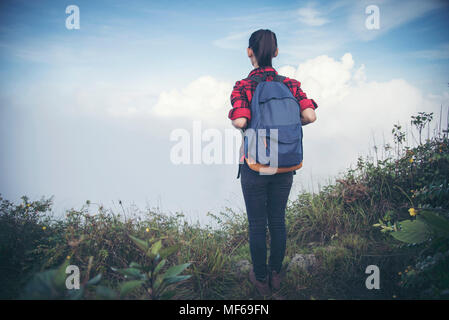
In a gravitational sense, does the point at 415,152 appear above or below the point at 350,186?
above

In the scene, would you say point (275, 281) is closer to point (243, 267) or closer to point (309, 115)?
point (243, 267)

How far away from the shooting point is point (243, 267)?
286 cm

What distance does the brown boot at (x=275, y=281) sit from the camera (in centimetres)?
238

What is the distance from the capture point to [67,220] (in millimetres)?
3232

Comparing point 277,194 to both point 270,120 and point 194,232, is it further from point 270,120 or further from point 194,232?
point 194,232

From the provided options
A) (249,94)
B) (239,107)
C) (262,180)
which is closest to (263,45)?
(249,94)

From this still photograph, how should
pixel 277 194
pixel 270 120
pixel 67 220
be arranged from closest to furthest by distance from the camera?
pixel 270 120, pixel 277 194, pixel 67 220

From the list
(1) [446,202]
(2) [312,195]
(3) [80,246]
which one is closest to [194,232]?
(3) [80,246]

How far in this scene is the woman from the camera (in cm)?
208

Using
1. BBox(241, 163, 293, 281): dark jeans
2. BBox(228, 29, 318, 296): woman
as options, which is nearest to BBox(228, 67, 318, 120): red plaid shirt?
BBox(228, 29, 318, 296): woman

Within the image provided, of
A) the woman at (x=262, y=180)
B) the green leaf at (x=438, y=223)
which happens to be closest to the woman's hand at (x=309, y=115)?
the woman at (x=262, y=180)

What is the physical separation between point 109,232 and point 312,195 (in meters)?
2.87

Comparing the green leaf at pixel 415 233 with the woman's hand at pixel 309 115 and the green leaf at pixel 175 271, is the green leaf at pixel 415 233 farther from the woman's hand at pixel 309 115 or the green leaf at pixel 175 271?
the green leaf at pixel 175 271

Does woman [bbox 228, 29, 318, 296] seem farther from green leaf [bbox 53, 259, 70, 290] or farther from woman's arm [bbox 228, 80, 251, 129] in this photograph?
green leaf [bbox 53, 259, 70, 290]
